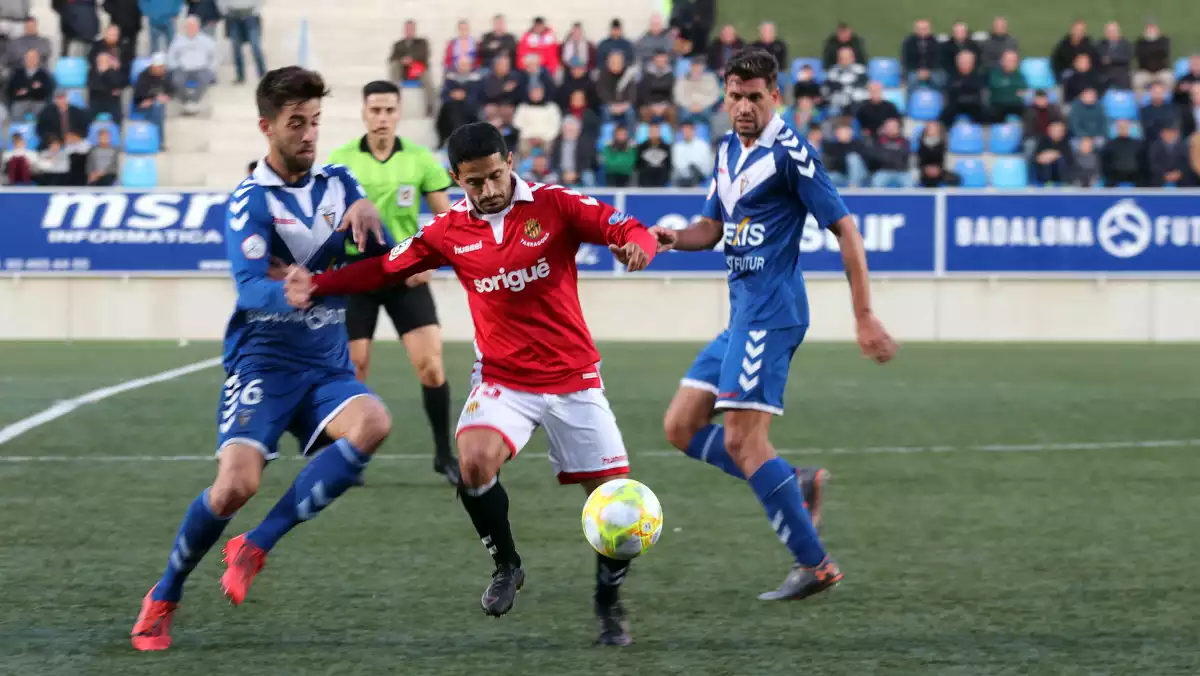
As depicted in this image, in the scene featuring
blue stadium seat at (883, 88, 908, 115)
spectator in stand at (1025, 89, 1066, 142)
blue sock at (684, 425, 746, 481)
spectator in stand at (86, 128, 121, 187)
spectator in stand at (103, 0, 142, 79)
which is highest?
spectator in stand at (103, 0, 142, 79)

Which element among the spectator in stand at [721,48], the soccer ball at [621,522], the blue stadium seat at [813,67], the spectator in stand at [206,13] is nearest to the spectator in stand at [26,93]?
the spectator in stand at [206,13]

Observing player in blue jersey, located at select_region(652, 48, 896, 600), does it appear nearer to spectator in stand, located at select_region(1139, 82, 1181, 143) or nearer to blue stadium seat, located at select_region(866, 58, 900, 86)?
spectator in stand, located at select_region(1139, 82, 1181, 143)

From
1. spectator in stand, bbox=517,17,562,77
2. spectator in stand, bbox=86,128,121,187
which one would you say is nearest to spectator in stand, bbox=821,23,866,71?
spectator in stand, bbox=517,17,562,77

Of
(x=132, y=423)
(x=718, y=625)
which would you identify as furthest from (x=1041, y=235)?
(x=718, y=625)

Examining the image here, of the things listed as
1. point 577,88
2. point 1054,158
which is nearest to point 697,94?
point 577,88

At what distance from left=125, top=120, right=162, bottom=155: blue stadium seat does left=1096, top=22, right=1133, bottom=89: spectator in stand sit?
12087 mm

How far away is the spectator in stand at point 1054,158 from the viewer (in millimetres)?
20469

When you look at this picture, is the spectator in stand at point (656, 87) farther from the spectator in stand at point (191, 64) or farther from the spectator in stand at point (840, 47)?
the spectator in stand at point (191, 64)

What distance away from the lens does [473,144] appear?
16.9 ft

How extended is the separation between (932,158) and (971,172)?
1.03 m

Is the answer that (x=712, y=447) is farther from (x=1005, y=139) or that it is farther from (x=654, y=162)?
(x=1005, y=139)

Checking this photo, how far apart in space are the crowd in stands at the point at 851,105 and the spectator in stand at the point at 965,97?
0.02 metres

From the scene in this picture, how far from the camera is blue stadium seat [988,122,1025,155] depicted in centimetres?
2153

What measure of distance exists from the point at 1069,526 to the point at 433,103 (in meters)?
16.2
